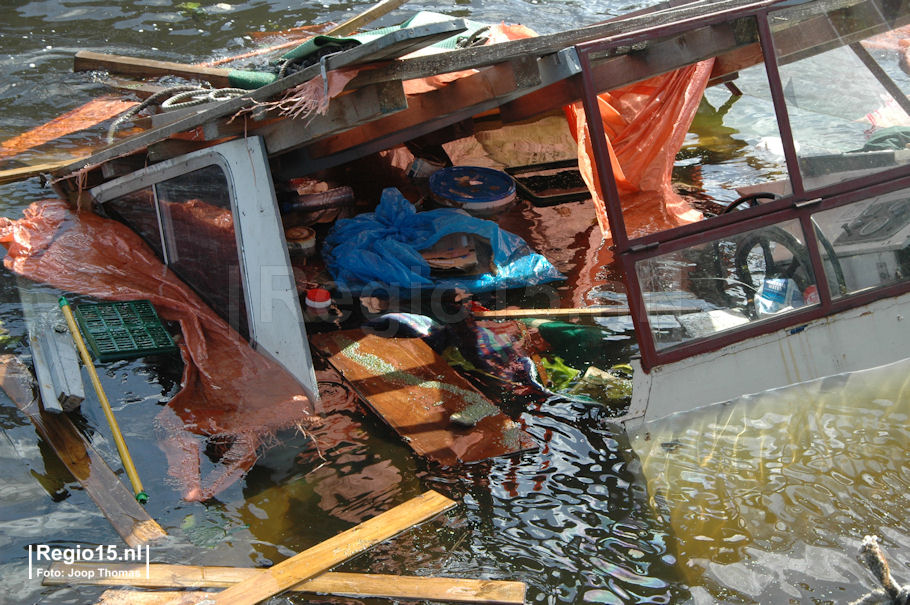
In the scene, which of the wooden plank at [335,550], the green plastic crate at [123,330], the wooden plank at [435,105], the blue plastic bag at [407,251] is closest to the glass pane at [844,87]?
the wooden plank at [435,105]

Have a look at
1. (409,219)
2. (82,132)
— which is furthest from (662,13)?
(82,132)

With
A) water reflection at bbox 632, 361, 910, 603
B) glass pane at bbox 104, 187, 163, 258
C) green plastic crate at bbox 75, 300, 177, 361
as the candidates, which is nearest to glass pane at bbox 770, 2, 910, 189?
water reflection at bbox 632, 361, 910, 603

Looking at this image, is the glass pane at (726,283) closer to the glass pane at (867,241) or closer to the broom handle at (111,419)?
the glass pane at (867,241)

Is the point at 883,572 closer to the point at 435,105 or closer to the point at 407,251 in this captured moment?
the point at 435,105

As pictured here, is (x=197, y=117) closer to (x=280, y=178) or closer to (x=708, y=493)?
(x=280, y=178)

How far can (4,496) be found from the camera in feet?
13.4

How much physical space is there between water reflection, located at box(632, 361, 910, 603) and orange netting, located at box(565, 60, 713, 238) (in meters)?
1.95

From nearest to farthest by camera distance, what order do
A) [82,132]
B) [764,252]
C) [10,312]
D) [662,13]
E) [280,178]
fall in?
[764,252] → [662,13] → [10,312] → [280,178] → [82,132]

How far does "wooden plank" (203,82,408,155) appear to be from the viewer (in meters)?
4.62

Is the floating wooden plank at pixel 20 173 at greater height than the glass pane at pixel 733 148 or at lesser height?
greater

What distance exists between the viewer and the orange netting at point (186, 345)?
446cm

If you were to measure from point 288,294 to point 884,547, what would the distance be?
3.61 metres

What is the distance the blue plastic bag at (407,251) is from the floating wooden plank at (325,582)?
2.70 meters

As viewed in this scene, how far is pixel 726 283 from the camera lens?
4281mm
